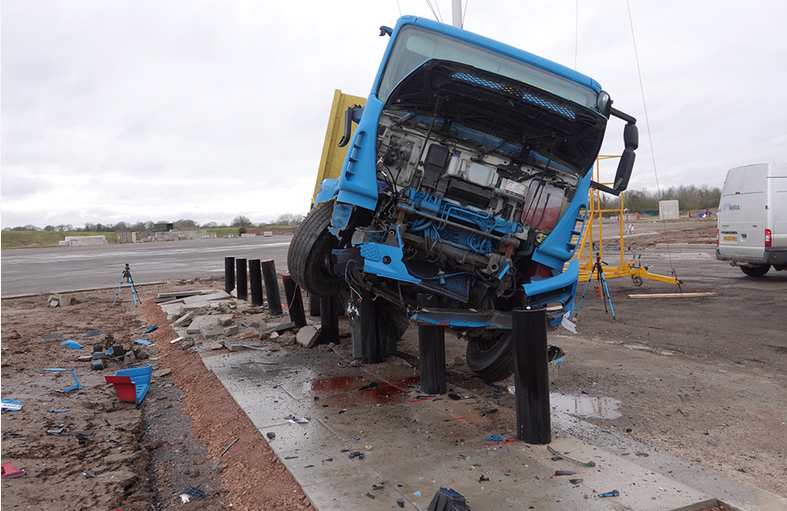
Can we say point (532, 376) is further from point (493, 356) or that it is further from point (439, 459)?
point (493, 356)

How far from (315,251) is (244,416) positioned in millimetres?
1847

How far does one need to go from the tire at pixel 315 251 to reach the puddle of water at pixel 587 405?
8.90 feet

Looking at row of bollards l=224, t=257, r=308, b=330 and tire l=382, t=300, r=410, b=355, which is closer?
tire l=382, t=300, r=410, b=355

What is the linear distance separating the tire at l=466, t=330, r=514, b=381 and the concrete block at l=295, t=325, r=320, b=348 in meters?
2.27

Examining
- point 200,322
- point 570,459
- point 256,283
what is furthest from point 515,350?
point 256,283

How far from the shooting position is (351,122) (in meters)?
5.19

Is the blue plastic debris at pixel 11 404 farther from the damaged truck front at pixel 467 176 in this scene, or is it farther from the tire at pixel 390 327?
the tire at pixel 390 327

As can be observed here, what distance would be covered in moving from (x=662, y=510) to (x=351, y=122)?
4.07 metres

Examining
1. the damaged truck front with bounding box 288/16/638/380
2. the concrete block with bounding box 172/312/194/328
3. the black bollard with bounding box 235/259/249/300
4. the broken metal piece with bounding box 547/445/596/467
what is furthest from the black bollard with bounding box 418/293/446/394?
the black bollard with bounding box 235/259/249/300

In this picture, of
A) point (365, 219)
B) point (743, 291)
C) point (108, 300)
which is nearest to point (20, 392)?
point (365, 219)

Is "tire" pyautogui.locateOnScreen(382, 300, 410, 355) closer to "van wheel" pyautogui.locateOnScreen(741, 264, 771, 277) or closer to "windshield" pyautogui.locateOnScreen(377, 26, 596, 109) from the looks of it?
"windshield" pyautogui.locateOnScreen(377, 26, 596, 109)

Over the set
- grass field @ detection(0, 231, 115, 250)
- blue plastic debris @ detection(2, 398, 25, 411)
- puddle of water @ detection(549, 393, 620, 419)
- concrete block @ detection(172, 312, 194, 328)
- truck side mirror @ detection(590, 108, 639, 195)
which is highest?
truck side mirror @ detection(590, 108, 639, 195)

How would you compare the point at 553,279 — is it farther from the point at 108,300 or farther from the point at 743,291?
the point at 108,300

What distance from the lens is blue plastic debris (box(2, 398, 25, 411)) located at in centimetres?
525
